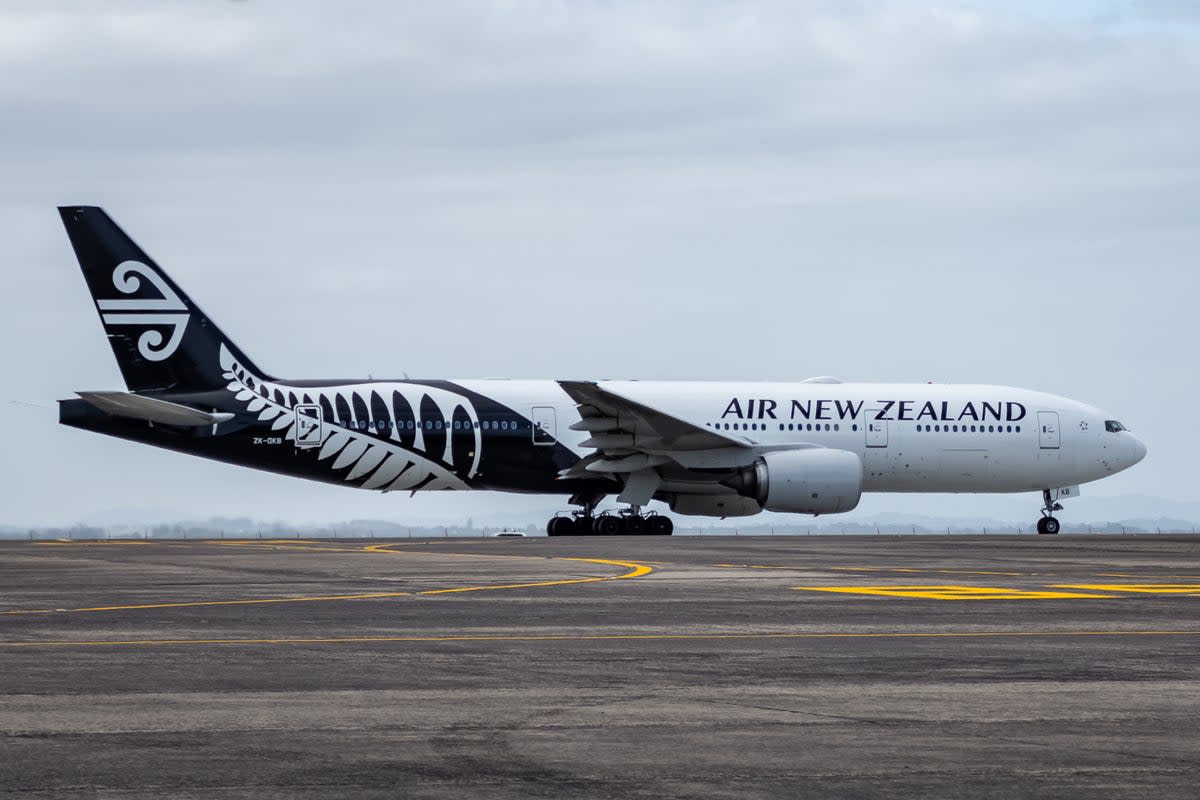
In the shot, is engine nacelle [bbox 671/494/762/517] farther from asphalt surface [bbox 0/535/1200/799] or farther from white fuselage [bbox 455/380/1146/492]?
asphalt surface [bbox 0/535/1200/799]

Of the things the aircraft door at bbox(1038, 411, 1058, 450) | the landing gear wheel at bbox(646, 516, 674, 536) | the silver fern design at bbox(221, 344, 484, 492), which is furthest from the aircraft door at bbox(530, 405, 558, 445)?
the aircraft door at bbox(1038, 411, 1058, 450)

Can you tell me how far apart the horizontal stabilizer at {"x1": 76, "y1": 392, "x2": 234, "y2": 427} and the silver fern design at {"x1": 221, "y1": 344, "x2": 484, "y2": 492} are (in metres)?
0.99

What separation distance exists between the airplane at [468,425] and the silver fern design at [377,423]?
4 centimetres

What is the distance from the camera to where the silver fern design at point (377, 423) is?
141 feet

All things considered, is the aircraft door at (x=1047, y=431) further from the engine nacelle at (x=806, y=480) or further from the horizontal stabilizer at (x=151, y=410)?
the horizontal stabilizer at (x=151, y=410)

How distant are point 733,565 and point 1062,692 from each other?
48.4 feet

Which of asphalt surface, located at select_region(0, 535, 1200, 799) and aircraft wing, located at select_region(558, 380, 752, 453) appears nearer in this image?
asphalt surface, located at select_region(0, 535, 1200, 799)

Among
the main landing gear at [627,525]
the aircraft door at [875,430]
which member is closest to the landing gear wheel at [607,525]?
the main landing gear at [627,525]

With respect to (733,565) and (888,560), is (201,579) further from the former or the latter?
(888,560)

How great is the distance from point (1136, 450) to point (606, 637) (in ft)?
124

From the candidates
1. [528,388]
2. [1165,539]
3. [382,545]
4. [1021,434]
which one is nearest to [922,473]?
[1021,434]

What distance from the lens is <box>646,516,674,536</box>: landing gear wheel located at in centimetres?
4456

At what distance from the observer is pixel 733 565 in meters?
25.2

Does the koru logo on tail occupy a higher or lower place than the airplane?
higher
